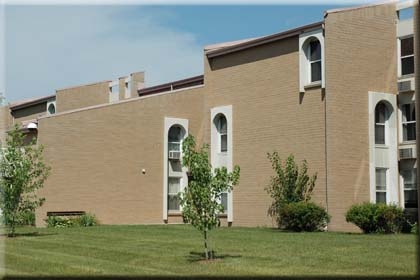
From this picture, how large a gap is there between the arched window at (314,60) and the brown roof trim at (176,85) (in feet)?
38.2

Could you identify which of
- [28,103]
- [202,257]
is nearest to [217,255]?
[202,257]

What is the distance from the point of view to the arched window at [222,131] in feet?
104

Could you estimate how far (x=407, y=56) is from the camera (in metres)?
27.1

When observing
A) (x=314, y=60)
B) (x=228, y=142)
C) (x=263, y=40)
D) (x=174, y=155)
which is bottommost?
(x=174, y=155)

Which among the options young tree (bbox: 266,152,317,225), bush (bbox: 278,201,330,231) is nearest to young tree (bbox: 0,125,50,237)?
bush (bbox: 278,201,330,231)

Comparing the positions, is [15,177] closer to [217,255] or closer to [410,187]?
[217,255]

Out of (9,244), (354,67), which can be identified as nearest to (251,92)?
(354,67)

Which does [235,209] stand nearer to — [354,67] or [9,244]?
[354,67]

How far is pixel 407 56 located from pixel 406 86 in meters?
1.30

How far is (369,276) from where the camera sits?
477 inches

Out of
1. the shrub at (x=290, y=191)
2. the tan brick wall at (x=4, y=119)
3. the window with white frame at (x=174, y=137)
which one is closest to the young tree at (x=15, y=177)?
the shrub at (x=290, y=191)

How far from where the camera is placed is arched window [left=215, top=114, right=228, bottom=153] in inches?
1251

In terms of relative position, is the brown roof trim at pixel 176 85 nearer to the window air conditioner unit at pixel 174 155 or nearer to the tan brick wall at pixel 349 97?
the window air conditioner unit at pixel 174 155

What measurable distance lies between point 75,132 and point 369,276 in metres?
21.4
